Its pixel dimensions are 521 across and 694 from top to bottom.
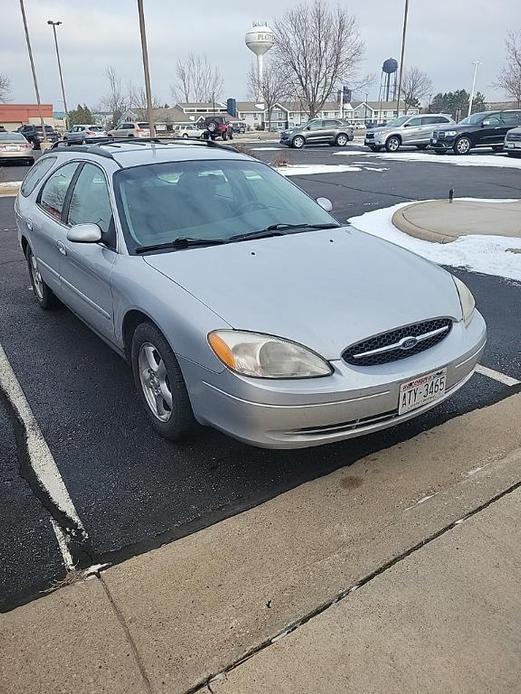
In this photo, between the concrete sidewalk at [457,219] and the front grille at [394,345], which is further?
the concrete sidewalk at [457,219]

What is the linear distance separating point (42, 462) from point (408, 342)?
2.04 meters

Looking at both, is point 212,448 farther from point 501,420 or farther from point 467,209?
point 467,209

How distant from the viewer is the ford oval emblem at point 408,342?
2.65 m

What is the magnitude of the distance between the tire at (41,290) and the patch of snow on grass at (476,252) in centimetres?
387

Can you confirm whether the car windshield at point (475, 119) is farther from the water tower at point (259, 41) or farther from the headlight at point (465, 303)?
the water tower at point (259, 41)

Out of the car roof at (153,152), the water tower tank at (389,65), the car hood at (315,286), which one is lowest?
the car hood at (315,286)

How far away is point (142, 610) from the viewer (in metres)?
2.03

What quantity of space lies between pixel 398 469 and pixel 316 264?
1.19 m

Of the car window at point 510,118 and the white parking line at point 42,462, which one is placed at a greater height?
the car window at point 510,118

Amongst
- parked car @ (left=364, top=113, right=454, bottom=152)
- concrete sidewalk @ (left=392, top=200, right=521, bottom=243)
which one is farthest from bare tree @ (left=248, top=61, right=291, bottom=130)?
concrete sidewalk @ (left=392, top=200, right=521, bottom=243)

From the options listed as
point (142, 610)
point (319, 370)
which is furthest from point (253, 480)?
point (142, 610)

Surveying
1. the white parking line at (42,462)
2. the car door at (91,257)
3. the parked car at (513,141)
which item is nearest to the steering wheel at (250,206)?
the car door at (91,257)

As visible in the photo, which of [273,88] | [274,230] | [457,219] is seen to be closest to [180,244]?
[274,230]

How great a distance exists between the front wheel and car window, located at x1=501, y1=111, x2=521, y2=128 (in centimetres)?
161
